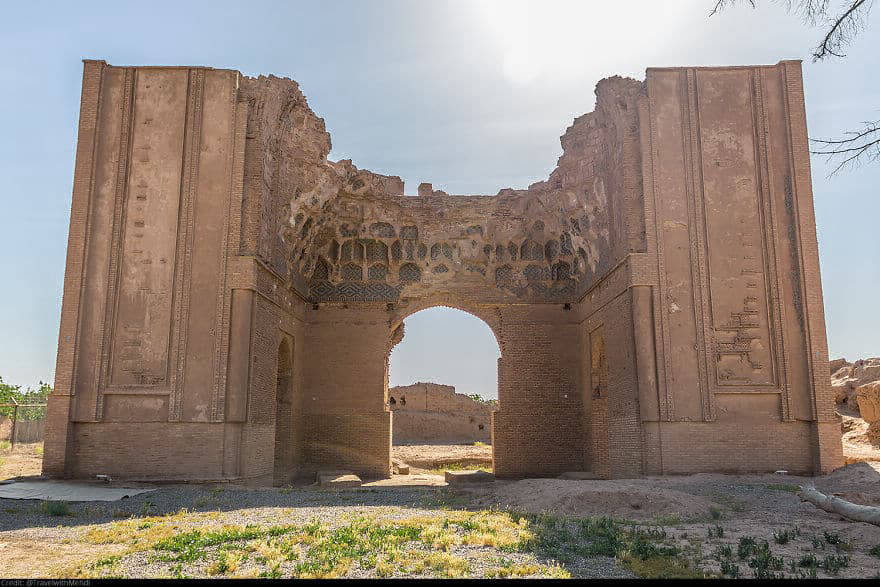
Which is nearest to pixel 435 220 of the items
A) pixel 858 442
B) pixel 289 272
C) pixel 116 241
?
pixel 289 272

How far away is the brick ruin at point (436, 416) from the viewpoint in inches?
1205

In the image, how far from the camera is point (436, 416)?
3092cm

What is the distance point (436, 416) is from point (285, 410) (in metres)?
14.0

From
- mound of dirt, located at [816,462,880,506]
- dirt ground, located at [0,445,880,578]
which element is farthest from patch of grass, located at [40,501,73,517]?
mound of dirt, located at [816,462,880,506]

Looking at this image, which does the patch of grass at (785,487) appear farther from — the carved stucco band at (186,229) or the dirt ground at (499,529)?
the carved stucco band at (186,229)

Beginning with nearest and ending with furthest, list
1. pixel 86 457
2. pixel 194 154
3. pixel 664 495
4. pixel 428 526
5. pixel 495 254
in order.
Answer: pixel 428 526 → pixel 664 495 → pixel 86 457 → pixel 194 154 → pixel 495 254

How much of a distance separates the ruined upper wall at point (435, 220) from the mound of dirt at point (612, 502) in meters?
5.94

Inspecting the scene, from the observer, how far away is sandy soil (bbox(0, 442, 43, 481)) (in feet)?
45.9

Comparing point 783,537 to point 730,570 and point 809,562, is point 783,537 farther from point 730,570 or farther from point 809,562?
point 730,570

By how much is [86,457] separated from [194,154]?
6294 mm

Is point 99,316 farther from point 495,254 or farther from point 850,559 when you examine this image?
point 850,559

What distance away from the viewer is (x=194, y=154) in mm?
14250

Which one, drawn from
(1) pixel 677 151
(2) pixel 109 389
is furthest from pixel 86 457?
(1) pixel 677 151

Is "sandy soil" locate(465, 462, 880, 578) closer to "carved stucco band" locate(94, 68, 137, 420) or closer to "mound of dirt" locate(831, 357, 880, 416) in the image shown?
"carved stucco band" locate(94, 68, 137, 420)
